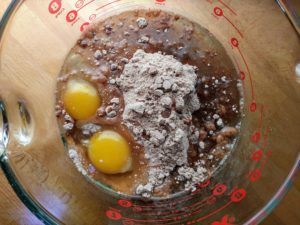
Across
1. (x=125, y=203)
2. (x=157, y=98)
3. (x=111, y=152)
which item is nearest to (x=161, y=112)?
(x=157, y=98)

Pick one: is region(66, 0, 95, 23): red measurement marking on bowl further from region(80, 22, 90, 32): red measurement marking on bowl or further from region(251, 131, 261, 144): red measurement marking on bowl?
region(251, 131, 261, 144): red measurement marking on bowl

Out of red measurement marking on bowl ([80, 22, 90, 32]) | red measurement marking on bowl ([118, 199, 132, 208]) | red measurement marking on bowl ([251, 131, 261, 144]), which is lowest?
red measurement marking on bowl ([118, 199, 132, 208])

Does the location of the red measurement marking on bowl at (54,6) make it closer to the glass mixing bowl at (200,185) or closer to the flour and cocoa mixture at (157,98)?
the glass mixing bowl at (200,185)

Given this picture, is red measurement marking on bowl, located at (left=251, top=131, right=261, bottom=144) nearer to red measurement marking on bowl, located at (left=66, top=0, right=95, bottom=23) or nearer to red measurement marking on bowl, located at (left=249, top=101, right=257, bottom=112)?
red measurement marking on bowl, located at (left=249, top=101, right=257, bottom=112)

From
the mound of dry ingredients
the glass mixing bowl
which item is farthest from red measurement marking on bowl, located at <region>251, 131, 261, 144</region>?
the mound of dry ingredients

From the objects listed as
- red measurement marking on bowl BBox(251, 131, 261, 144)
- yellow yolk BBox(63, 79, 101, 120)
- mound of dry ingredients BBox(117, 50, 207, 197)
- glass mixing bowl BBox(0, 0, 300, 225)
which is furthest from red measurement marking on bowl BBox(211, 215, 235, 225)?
yellow yolk BBox(63, 79, 101, 120)

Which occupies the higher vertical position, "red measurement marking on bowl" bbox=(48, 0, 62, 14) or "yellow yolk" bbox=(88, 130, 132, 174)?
"red measurement marking on bowl" bbox=(48, 0, 62, 14)

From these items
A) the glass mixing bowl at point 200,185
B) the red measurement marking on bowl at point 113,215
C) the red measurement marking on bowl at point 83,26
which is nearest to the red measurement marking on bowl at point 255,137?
the glass mixing bowl at point 200,185

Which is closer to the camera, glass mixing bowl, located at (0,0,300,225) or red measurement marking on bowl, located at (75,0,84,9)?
glass mixing bowl, located at (0,0,300,225)
